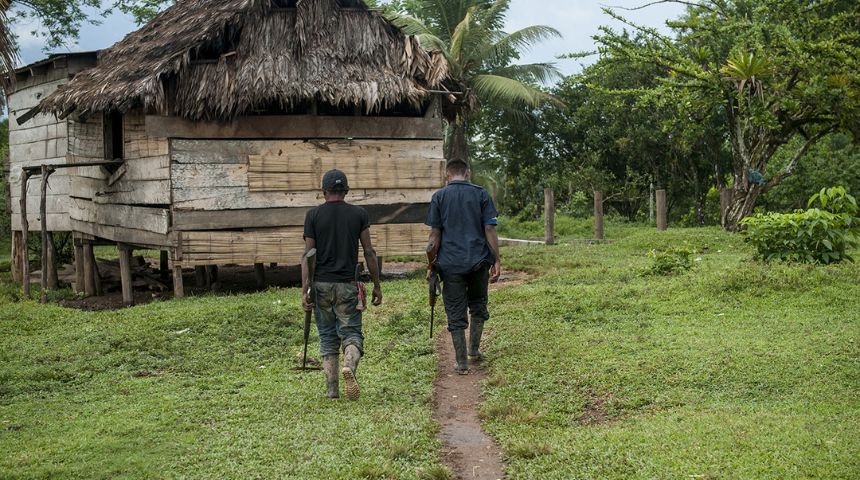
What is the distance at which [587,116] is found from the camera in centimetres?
2995

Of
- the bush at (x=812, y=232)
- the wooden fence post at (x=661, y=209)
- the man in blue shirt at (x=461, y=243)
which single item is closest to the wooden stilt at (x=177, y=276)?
the man in blue shirt at (x=461, y=243)

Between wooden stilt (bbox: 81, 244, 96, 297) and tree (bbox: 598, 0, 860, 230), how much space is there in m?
11.3

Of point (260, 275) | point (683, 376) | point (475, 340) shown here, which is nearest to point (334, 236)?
point (475, 340)

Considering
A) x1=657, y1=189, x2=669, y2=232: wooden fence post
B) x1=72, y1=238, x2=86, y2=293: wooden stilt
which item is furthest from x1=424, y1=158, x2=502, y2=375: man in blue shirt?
x1=657, y1=189, x2=669, y2=232: wooden fence post

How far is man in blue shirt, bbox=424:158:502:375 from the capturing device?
8.37m

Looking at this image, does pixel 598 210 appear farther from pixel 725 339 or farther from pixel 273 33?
pixel 725 339

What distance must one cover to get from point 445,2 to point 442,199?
2073cm

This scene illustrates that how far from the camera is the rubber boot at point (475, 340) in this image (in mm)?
8784

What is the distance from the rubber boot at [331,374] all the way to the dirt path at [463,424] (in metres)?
0.81

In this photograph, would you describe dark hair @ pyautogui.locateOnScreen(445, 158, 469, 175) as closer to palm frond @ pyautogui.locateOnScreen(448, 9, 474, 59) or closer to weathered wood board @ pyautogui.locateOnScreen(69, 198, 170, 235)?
weathered wood board @ pyautogui.locateOnScreen(69, 198, 170, 235)

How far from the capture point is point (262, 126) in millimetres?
14742

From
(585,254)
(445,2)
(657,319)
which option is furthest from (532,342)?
(445,2)

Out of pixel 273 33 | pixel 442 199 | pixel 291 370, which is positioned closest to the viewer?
pixel 442 199

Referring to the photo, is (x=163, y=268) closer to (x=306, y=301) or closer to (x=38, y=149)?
(x=38, y=149)
